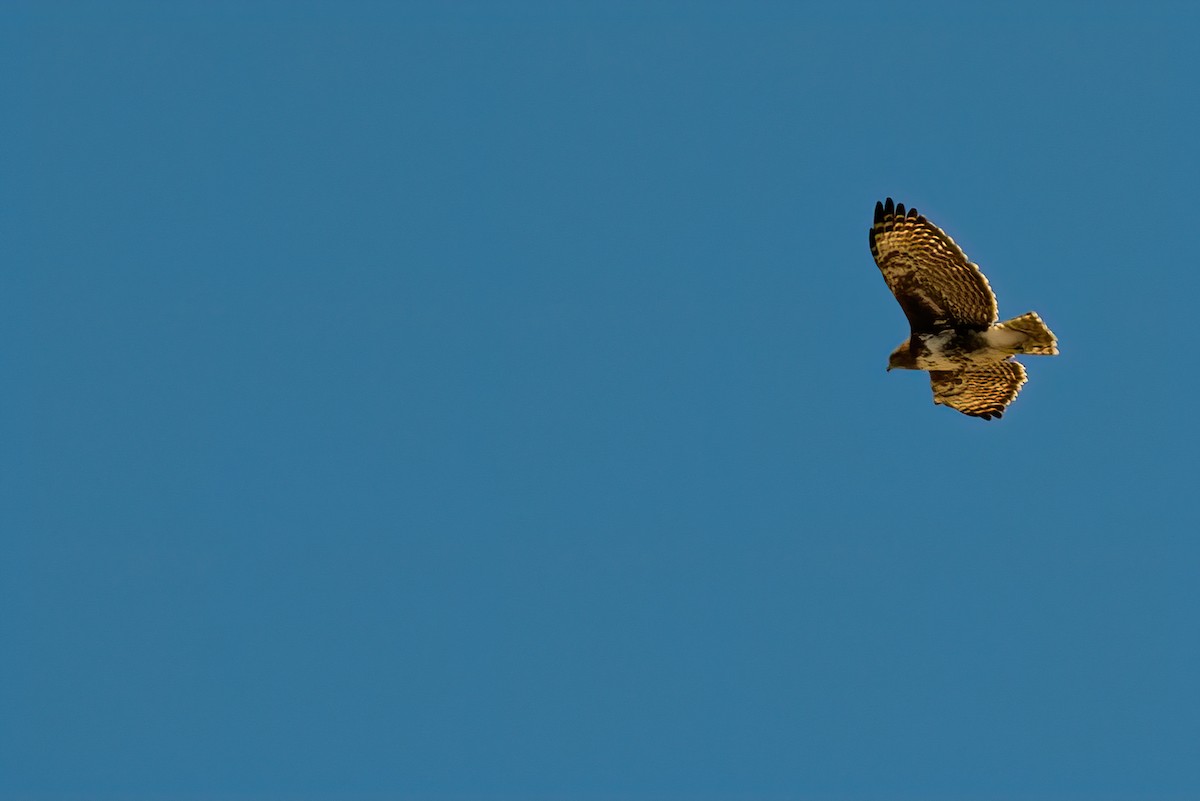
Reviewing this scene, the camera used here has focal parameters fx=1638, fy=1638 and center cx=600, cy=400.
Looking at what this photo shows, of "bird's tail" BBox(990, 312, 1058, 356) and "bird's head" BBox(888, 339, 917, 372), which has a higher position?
"bird's head" BBox(888, 339, 917, 372)

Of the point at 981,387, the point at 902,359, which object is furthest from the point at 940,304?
the point at 981,387

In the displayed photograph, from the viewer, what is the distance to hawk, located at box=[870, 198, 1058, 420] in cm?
1738

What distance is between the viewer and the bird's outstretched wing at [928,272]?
1741 centimetres

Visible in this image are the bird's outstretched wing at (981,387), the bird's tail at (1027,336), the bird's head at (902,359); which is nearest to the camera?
the bird's tail at (1027,336)

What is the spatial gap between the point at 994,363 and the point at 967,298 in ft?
5.23

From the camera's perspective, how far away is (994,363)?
1897cm

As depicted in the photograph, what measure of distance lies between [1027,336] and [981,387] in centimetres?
234

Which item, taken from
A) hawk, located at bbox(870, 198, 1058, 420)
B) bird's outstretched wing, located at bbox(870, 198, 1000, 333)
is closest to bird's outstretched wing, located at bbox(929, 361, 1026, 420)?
hawk, located at bbox(870, 198, 1058, 420)

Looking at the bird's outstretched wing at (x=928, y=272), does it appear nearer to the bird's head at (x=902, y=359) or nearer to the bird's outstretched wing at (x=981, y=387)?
the bird's head at (x=902, y=359)

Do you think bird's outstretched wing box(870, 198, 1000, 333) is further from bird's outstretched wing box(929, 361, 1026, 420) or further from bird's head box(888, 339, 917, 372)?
bird's outstretched wing box(929, 361, 1026, 420)

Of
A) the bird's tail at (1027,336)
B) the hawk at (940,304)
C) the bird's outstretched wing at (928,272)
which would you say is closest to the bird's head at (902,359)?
the hawk at (940,304)

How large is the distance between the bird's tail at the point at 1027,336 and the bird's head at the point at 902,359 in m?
1.19

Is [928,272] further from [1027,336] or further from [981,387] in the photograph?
[981,387]

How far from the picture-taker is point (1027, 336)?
1736cm
